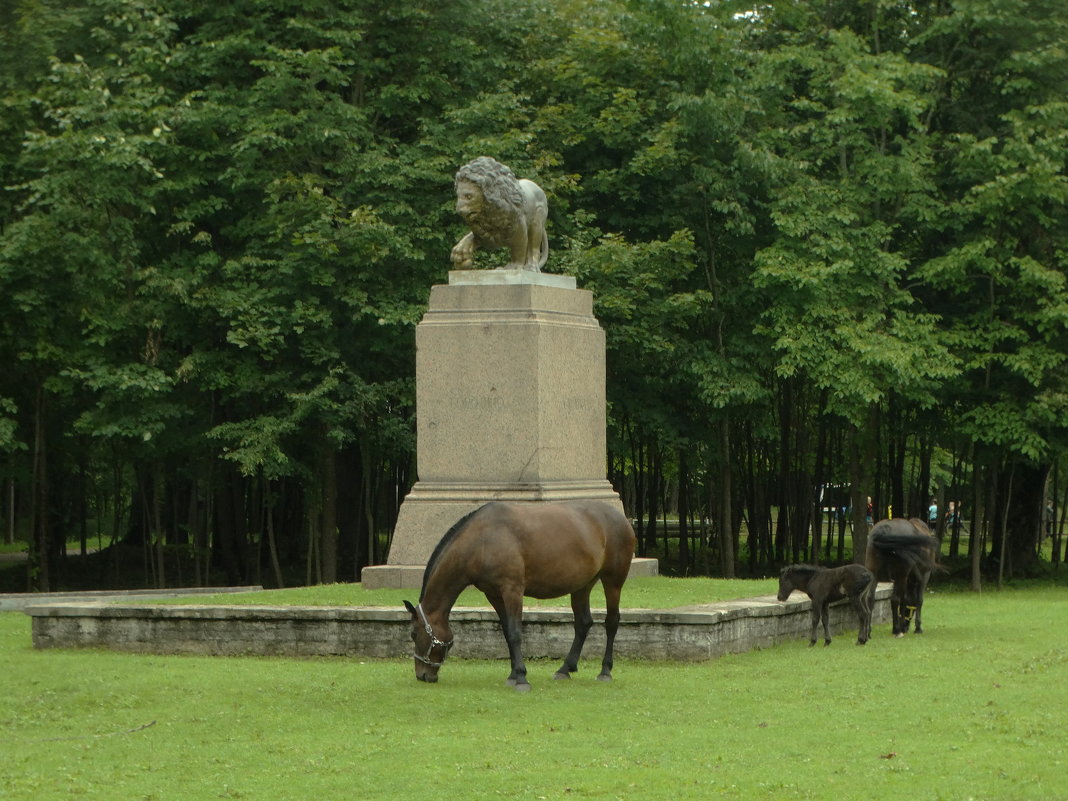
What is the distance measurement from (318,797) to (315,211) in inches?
773

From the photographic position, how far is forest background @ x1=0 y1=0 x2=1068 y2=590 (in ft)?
92.8

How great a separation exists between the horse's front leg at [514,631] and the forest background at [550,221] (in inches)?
564

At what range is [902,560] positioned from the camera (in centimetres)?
1823

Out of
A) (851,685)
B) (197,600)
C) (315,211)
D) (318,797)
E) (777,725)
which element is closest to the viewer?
(318,797)

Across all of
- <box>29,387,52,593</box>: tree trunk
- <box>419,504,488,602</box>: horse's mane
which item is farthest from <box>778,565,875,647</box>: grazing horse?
Answer: <box>29,387,52,593</box>: tree trunk

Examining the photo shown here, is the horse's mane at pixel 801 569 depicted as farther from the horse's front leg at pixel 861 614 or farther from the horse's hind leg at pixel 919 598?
the horse's hind leg at pixel 919 598

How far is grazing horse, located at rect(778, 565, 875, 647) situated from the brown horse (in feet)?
13.6

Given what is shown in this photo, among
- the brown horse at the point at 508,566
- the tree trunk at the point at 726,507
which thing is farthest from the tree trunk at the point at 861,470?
the brown horse at the point at 508,566

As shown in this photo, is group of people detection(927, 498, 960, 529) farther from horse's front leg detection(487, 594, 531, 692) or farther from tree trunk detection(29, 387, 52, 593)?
horse's front leg detection(487, 594, 531, 692)

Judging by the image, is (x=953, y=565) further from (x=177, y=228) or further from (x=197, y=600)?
(x=197, y=600)

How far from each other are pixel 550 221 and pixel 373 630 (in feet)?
50.8

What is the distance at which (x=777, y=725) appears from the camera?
12008 mm

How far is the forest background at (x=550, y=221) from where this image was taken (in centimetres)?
2830

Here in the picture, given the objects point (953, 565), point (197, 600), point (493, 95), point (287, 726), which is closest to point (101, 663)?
point (197, 600)
